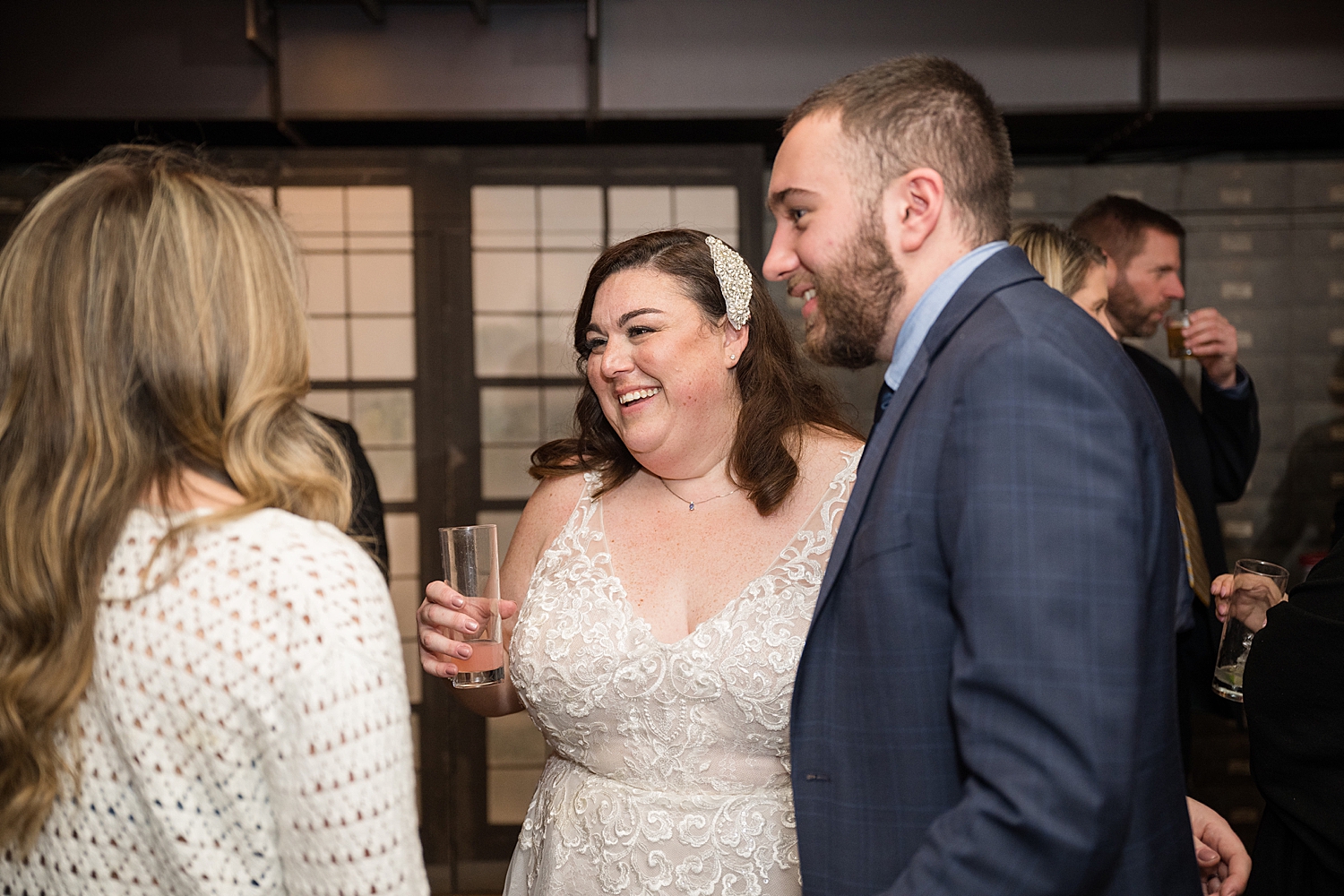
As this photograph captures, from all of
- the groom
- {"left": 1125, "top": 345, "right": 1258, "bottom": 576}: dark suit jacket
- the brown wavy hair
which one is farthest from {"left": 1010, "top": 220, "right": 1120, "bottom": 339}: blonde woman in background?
the groom

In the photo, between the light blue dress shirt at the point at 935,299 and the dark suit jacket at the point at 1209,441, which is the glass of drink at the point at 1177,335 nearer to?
the dark suit jacket at the point at 1209,441

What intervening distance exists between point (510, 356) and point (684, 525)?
2.10 meters

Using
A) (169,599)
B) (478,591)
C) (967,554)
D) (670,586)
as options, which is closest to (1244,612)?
(670,586)

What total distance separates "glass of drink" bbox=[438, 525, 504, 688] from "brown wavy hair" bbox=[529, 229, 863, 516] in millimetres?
449

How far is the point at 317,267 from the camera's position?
3938 millimetres

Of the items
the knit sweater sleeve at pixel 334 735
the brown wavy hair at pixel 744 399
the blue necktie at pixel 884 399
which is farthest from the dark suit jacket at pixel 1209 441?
the knit sweater sleeve at pixel 334 735

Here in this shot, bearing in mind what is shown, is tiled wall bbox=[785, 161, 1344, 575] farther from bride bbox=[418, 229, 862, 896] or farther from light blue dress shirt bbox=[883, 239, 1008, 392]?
light blue dress shirt bbox=[883, 239, 1008, 392]

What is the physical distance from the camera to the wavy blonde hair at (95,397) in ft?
2.95

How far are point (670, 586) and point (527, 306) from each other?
89.0 inches

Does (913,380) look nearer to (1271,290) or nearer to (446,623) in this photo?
(446,623)

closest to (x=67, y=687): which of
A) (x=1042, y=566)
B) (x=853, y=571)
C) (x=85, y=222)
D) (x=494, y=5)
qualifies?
(x=85, y=222)

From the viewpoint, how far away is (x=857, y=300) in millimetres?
1216

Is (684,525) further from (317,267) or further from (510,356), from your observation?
(317,267)

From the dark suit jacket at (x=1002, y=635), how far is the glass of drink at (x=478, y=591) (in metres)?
0.64
